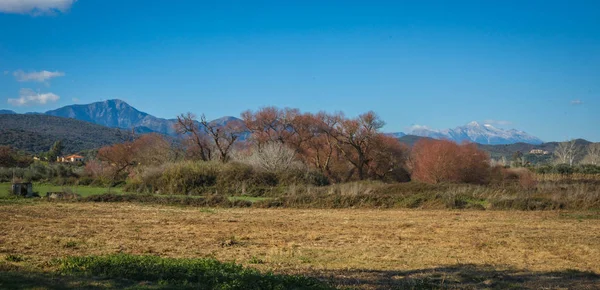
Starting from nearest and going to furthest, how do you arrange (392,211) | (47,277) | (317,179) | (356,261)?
(47,277) → (356,261) → (392,211) → (317,179)

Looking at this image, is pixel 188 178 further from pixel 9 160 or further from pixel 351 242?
pixel 9 160

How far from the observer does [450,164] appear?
57.0 m

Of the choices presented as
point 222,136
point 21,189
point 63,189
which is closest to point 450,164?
point 222,136

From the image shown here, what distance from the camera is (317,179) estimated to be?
4888cm

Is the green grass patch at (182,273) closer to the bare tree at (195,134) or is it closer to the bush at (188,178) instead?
the bush at (188,178)

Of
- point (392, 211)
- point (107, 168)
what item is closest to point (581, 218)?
point (392, 211)

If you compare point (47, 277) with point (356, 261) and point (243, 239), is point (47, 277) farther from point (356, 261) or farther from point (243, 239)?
point (243, 239)

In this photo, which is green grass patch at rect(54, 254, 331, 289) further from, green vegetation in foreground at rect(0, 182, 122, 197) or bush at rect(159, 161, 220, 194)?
bush at rect(159, 161, 220, 194)

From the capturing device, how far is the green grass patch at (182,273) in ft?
29.5

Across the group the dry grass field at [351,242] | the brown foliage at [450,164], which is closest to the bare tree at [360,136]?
the brown foliage at [450,164]

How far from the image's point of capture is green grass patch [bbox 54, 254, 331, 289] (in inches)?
354

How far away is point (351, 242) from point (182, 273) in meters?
9.58

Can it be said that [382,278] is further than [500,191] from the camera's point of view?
No

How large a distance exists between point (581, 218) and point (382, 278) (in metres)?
20.6
